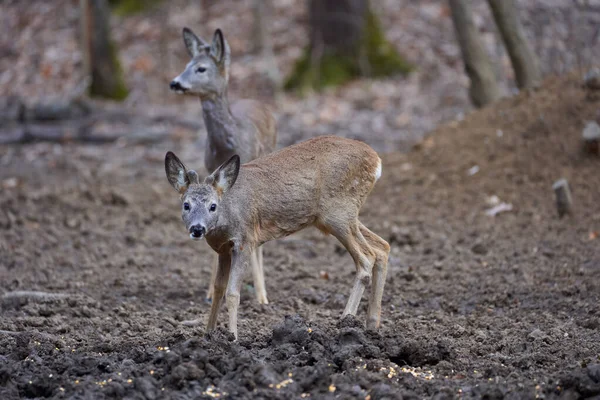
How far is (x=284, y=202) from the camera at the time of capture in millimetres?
6203

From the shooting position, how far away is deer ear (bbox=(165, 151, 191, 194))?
5.89 metres

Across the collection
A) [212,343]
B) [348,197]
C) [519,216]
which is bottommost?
[519,216]

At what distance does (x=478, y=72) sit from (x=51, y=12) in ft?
50.1

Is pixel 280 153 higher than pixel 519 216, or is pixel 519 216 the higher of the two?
pixel 280 153

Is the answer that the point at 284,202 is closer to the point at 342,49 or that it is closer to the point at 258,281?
the point at 258,281

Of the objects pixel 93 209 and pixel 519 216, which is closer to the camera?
pixel 519 216

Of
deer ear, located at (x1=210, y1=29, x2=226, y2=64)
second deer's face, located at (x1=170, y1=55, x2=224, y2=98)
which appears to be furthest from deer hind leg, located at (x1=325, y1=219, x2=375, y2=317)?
deer ear, located at (x1=210, y1=29, x2=226, y2=64)

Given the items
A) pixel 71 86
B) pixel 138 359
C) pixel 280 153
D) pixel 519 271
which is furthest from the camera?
pixel 71 86

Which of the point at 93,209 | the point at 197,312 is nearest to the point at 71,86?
the point at 93,209

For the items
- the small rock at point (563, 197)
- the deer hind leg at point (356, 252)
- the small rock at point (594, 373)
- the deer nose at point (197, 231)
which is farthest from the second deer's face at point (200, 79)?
the small rock at point (594, 373)

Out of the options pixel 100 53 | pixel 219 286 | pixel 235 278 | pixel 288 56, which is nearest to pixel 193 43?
pixel 219 286

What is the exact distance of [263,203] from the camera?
6184mm

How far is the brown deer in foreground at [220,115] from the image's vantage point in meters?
8.05

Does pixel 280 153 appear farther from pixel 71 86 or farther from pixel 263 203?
pixel 71 86
